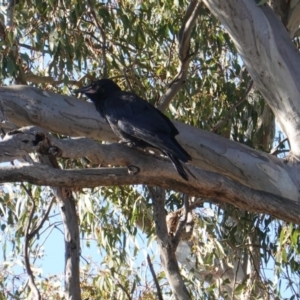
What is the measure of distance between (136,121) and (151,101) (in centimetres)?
158

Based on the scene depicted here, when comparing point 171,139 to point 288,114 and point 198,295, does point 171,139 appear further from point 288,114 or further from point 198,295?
point 198,295

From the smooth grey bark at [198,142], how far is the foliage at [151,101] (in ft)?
3.15

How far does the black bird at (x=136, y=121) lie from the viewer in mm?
3322

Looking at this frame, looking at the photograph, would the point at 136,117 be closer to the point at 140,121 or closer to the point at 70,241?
the point at 140,121

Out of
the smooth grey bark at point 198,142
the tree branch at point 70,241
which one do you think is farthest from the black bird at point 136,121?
the tree branch at point 70,241

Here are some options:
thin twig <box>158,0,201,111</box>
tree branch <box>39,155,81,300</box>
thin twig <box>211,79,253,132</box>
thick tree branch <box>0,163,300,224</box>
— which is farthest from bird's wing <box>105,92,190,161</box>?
thin twig <box>211,79,253,132</box>

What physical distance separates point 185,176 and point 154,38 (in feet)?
8.82

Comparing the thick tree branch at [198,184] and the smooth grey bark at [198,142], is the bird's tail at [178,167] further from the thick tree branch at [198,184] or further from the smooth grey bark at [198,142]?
the smooth grey bark at [198,142]

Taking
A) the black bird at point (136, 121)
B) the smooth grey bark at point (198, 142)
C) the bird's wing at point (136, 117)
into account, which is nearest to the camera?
the black bird at point (136, 121)

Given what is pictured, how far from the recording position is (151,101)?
530cm

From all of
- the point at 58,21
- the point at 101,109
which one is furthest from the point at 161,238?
the point at 58,21

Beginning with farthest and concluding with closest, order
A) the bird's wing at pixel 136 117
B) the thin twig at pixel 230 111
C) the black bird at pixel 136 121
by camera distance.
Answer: the thin twig at pixel 230 111 < the bird's wing at pixel 136 117 < the black bird at pixel 136 121

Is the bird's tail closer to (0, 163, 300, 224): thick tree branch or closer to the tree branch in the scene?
(0, 163, 300, 224): thick tree branch

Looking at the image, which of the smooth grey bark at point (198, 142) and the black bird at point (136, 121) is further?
the smooth grey bark at point (198, 142)
